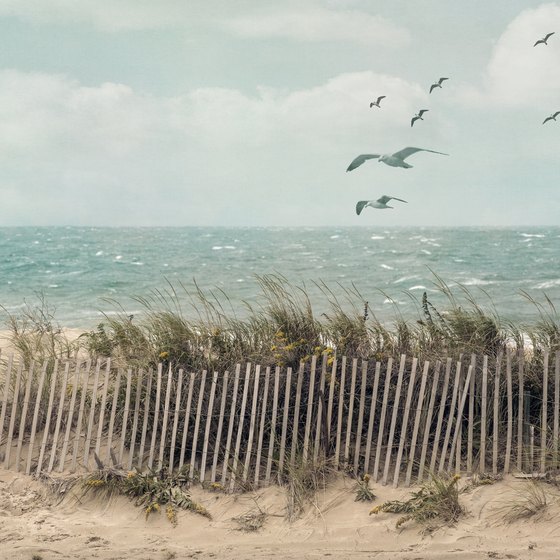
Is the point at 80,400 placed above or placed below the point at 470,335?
below

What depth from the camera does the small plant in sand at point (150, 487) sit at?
672cm

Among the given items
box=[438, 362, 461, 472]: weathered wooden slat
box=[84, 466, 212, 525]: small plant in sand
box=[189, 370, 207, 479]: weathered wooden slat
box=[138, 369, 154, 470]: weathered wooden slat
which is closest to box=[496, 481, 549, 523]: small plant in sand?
box=[438, 362, 461, 472]: weathered wooden slat

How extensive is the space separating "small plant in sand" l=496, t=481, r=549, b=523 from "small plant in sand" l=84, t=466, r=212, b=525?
251cm

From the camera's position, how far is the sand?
5.79 metres

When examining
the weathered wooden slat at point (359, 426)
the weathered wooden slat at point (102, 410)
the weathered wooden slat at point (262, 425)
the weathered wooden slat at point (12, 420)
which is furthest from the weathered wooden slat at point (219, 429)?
the weathered wooden slat at point (12, 420)

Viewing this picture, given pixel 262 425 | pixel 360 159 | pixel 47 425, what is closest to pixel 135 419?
pixel 47 425

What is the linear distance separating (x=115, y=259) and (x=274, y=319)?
1793 inches

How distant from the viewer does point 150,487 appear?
6.92 meters

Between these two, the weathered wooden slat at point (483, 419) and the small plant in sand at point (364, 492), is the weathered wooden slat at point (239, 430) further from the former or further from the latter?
the weathered wooden slat at point (483, 419)

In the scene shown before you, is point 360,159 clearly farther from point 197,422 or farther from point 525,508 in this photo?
point 525,508

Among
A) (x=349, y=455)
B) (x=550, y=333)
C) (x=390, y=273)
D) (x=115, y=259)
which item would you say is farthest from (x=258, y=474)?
(x=115, y=259)

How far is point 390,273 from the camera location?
1668 inches

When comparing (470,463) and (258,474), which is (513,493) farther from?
(258,474)

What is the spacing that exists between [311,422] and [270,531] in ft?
3.98
